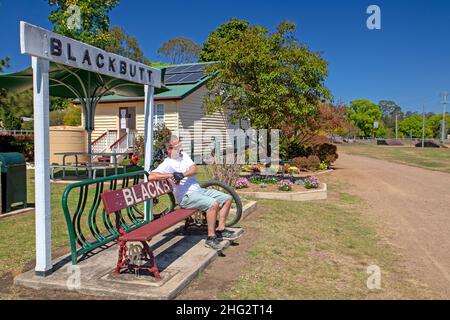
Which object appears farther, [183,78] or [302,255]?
[183,78]

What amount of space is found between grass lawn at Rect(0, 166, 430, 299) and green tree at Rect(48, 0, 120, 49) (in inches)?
782

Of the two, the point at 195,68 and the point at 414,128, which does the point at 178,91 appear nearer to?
the point at 195,68

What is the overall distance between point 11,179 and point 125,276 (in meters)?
4.41

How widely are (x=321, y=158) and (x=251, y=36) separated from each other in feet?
27.6

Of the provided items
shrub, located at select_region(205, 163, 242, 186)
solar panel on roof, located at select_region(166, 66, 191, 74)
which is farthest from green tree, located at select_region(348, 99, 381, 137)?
shrub, located at select_region(205, 163, 242, 186)

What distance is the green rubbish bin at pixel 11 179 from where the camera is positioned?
735cm

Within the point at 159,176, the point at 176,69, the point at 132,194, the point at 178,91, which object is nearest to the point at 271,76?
the point at 159,176

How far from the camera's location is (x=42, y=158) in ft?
13.9

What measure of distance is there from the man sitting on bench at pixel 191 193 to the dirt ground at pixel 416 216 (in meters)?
2.47

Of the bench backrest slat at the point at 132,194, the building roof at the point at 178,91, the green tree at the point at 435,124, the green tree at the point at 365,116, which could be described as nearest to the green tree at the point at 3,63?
the building roof at the point at 178,91

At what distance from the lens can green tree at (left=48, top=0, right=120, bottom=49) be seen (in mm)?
25562

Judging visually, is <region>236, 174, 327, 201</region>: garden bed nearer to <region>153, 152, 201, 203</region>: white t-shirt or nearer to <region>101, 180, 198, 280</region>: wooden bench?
<region>153, 152, 201, 203</region>: white t-shirt
